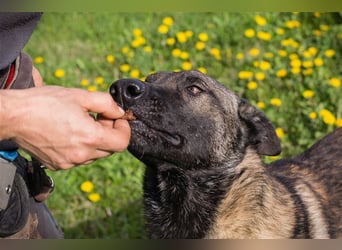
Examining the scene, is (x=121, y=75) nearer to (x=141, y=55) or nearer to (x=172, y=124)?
(x=141, y=55)

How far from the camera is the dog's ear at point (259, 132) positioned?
318 cm

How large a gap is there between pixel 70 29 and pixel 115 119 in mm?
5214

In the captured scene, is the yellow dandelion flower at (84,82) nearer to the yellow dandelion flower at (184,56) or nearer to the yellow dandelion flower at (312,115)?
the yellow dandelion flower at (184,56)

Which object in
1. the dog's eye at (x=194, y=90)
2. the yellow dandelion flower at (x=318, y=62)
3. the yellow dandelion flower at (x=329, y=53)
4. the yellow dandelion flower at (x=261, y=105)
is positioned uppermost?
the dog's eye at (x=194, y=90)

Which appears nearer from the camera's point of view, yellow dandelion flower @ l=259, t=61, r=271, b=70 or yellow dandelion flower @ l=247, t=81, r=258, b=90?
yellow dandelion flower @ l=247, t=81, r=258, b=90

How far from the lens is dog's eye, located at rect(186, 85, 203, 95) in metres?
3.02

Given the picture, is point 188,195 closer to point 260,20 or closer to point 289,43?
point 289,43

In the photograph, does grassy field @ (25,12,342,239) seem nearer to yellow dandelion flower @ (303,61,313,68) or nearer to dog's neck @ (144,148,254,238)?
yellow dandelion flower @ (303,61,313,68)

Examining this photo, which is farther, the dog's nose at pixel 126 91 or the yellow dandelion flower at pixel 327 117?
the yellow dandelion flower at pixel 327 117

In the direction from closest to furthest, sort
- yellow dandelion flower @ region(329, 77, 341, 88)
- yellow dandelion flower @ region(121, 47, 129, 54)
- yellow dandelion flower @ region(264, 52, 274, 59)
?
yellow dandelion flower @ region(329, 77, 341, 88) → yellow dandelion flower @ region(264, 52, 274, 59) → yellow dandelion flower @ region(121, 47, 129, 54)

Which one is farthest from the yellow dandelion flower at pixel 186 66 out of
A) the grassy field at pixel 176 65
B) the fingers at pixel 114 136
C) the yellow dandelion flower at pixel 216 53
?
the fingers at pixel 114 136

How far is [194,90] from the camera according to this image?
304 cm

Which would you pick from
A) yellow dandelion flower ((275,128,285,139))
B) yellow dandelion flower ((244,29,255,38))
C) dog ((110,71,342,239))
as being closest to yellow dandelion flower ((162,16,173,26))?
yellow dandelion flower ((244,29,255,38))

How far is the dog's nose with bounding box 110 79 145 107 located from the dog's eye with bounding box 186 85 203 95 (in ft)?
1.16
